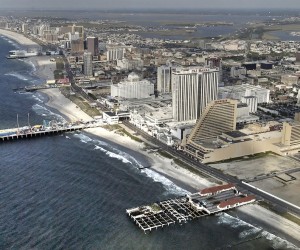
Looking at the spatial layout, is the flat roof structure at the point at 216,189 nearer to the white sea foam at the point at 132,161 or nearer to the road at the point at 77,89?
the white sea foam at the point at 132,161

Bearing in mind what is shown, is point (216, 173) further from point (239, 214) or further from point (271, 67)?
point (271, 67)

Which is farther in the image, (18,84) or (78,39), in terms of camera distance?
(78,39)

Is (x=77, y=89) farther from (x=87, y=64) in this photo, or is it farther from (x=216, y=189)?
(x=216, y=189)

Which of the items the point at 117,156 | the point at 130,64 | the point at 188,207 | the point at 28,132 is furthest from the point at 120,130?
the point at 130,64

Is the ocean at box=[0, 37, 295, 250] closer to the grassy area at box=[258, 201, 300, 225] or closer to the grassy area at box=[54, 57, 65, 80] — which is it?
the grassy area at box=[258, 201, 300, 225]

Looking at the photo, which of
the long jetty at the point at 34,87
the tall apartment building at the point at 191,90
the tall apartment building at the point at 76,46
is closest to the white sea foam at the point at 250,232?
the tall apartment building at the point at 191,90

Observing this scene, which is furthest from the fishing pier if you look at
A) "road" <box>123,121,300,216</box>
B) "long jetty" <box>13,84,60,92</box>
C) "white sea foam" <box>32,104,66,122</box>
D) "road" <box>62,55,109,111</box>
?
"long jetty" <box>13,84,60,92</box>

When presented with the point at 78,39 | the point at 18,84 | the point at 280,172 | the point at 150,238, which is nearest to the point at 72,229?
the point at 150,238
